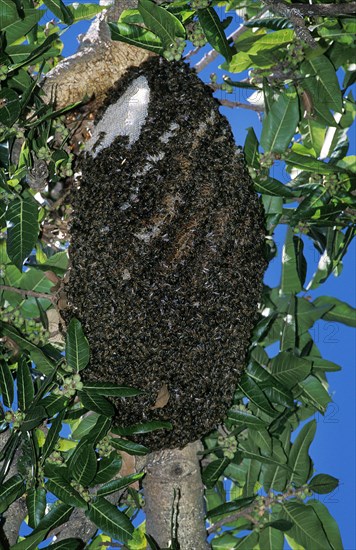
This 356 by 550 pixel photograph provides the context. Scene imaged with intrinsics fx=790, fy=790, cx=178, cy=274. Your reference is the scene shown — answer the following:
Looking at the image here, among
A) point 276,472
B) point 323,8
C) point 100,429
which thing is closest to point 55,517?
point 100,429

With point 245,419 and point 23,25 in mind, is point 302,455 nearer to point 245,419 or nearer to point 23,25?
point 245,419

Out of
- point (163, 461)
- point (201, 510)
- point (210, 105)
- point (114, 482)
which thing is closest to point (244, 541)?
point (201, 510)

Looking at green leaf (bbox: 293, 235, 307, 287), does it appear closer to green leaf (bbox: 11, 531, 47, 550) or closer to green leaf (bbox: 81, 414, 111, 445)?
green leaf (bbox: 81, 414, 111, 445)

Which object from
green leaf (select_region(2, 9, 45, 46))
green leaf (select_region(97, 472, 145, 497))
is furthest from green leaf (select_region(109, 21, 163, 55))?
Result: green leaf (select_region(97, 472, 145, 497))

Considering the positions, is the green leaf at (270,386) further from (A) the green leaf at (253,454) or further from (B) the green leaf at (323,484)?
(B) the green leaf at (323,484)

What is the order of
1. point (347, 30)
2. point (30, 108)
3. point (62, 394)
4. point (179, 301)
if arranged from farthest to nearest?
point (347, 30), point (30, 108), point (62, 394), point (179, 301)

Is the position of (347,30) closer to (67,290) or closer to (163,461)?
(67,290)

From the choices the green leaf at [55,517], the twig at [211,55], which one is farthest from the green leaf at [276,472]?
the twig at [211,55]
